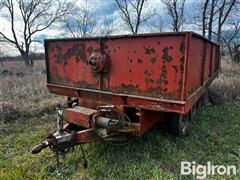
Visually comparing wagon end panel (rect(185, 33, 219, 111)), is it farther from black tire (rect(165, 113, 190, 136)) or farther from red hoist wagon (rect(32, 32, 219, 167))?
black tire (rect(165, 113, 190, 136))

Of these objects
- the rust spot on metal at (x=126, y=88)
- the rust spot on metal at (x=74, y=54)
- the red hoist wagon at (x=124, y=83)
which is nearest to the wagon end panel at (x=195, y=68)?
the red hoist wagon at (x=124, y=83)

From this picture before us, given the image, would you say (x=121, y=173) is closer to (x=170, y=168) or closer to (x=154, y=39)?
(x=170, y=168)

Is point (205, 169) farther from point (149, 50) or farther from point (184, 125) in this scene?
point (149, 50)

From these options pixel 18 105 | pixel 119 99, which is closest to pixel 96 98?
pixel 119 99

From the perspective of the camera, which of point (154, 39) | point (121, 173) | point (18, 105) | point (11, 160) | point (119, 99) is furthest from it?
point (18, 105)

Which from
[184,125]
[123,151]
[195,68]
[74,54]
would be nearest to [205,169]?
[184,125]

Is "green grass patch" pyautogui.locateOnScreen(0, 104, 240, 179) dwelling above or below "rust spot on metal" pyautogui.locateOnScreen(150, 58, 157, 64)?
below

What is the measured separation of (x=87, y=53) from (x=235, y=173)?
2587mm

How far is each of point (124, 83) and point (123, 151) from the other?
3.48 feet

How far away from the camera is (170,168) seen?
2756mm

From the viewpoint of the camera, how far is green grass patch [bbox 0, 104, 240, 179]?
2654 millimetres

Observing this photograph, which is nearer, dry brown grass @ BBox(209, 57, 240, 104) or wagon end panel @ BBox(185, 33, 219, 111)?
wagon end panel @ BBox(185, 33, 219, 111)

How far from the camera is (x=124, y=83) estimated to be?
2805 millimetres

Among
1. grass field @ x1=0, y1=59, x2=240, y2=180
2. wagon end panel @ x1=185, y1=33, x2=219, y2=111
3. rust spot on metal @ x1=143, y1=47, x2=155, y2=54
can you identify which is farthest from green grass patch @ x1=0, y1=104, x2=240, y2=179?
rust spot on metal @ x1=143, y1=47, x2=155, y2=54
